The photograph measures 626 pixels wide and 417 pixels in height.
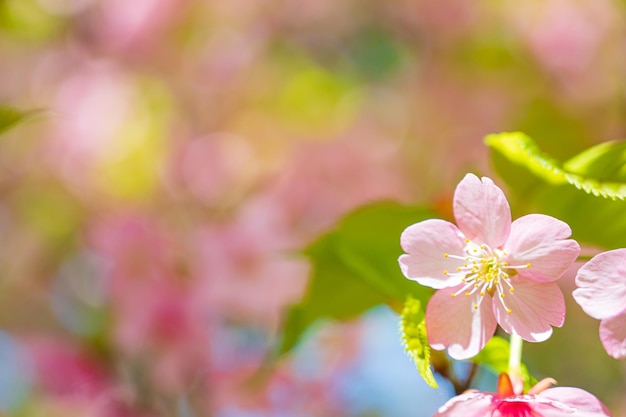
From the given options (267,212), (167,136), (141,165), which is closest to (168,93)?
(167,136)

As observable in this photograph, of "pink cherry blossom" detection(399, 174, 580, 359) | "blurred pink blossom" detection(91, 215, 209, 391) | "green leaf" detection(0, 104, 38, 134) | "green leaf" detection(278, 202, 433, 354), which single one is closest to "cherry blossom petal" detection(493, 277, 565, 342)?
"pink cherry blossom" detection(399, 174, 580, 359)

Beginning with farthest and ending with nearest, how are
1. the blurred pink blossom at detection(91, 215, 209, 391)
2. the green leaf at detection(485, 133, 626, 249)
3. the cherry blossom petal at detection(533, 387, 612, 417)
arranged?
the blurred pink blossom at detection(91, 215, 209, 391)
the green leaf at detection(485, 133, 626, 249)
the cherry blossom petal at detection(533, 387, 612, 417)

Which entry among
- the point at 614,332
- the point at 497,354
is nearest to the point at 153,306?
the point at 497,354

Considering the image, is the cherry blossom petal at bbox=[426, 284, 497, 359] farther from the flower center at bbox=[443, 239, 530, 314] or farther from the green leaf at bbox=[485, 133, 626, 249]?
the green leaf at bbox=[485, 133, 626, 249]

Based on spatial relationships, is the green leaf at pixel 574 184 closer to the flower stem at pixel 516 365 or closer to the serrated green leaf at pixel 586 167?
the serrated green leaf at pixel 586 167

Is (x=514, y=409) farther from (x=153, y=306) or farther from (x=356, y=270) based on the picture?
(x=153, y=306)

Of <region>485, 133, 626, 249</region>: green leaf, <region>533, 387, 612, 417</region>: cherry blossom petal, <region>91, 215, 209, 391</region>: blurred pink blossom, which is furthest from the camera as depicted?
<region>91, 215, 209, 391</region>: blurred pink blossom

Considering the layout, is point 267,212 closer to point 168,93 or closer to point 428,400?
point 428,400
